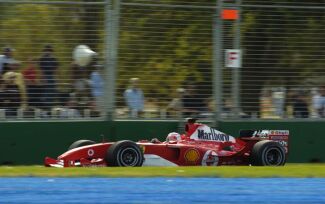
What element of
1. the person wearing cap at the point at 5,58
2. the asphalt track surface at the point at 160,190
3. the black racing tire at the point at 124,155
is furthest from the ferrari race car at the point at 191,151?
the asphalt track surface at the point at 160,190

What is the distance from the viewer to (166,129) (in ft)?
54.4

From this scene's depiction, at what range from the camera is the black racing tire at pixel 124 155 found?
13.4 m

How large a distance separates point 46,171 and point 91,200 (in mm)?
3650

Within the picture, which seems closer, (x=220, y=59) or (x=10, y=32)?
(x=10, y=32)

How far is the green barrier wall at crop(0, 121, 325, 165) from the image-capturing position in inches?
615

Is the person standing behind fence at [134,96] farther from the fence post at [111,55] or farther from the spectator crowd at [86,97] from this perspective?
the fence post at [111,55]

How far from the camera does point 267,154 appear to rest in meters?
14.6

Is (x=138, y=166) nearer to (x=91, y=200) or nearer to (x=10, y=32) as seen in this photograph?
(x=10, y=32)

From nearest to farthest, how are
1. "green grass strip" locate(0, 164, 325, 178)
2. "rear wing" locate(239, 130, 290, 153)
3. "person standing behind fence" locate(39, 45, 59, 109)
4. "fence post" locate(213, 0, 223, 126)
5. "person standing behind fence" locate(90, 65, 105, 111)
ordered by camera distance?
1. "green grass strip" locate(0, 164, 325, 178)
2. "rear wing" locate(239, 130, 290, 153)
3. "person standing behind fence" locate(39, 45, 59, 109)
4. "person standing behind fence" locate(90, 65, 105, 111)
5. "fence post" locate(213, 0, 223, 126)

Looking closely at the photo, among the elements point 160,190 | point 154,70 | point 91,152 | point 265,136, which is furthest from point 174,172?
point 154,70

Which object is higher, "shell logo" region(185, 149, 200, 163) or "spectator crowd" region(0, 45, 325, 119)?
"spectator crowd" region(0, 45, 325, 119)

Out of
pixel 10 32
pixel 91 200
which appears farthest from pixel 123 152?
pixel 91 200

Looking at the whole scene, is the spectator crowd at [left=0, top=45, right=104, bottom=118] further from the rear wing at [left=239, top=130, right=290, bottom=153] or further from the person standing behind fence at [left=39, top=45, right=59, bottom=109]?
the rear wing at [left=239, top=130, right=290, bottom=153]

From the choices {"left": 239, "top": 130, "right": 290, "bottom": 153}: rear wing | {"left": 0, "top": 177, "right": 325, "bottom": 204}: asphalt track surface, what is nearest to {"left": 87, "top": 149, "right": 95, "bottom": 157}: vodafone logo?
{"left": 239, "top": 130, "right": 290, "bottom": 153}: rear wing
